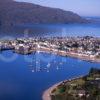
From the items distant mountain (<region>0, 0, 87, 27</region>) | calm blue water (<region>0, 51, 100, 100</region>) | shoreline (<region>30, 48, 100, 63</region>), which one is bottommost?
calm blue water (<region>0, 51, 100, 100</region>)

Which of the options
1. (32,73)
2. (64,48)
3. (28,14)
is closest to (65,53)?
(64,48)

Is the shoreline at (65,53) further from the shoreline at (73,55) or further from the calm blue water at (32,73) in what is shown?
the calm blue water at (32,73)

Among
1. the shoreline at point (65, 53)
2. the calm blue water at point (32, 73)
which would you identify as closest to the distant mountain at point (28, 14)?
the shoreline at point (65, 53)

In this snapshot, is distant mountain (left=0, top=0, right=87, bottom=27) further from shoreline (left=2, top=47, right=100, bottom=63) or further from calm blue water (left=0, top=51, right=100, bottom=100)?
calm blue water (left=0, top=51, right=100, bottom=100)

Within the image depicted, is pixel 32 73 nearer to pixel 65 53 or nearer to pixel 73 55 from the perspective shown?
pixel 73 55

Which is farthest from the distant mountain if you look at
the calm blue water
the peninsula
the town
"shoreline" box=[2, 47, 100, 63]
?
the peninsula

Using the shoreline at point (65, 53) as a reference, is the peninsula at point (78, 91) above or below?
below
